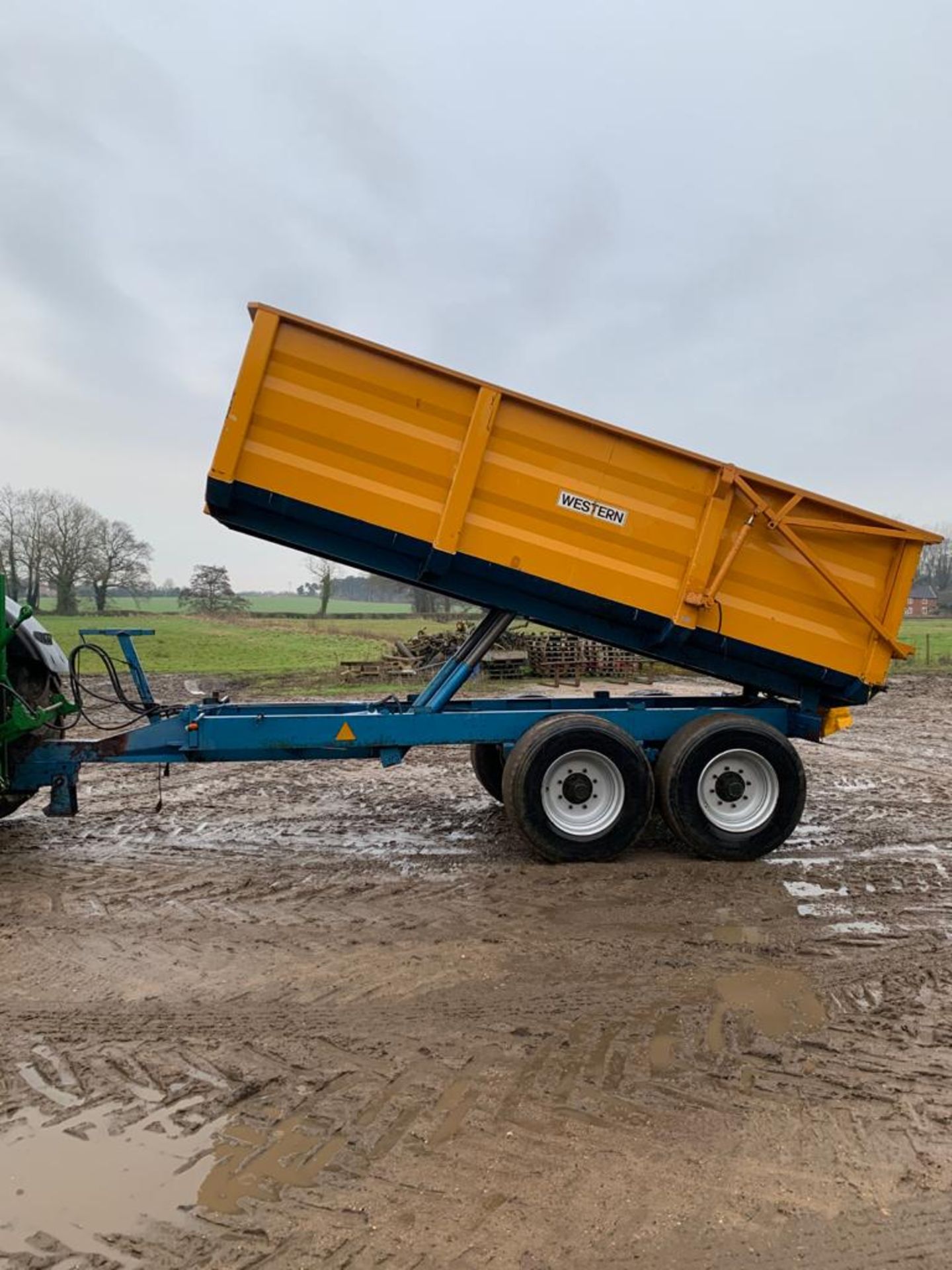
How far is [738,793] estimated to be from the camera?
5.91 meters

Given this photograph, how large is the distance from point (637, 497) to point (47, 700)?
4.61 m

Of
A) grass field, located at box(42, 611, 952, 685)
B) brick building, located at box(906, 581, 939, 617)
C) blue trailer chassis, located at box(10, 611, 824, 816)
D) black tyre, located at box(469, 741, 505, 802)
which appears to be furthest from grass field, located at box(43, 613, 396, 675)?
brick building, located at box(906, 581, 939, 617)

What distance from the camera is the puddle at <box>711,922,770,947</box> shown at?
14.7ft

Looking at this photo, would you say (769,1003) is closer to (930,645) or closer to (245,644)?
(245,644)

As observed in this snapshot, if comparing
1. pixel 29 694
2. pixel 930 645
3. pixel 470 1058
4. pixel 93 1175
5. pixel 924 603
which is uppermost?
pixel 924 603

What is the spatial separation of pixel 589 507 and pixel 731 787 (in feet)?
7.54

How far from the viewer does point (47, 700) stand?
19.7 ft

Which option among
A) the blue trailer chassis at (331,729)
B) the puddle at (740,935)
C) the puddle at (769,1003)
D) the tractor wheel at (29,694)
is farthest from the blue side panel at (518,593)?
the puddle at (769,1003)

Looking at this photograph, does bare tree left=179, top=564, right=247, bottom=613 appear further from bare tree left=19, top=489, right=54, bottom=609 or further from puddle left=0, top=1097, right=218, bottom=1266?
puddle left=0, top=1097, right=218, bottom=1266

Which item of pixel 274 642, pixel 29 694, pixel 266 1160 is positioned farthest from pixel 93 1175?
pixel 274 642

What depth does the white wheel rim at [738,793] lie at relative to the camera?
5.87 meters

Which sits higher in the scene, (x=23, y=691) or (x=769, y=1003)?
(x=23, y=691)

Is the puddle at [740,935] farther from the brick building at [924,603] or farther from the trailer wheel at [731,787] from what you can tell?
the brick building at [924,603]

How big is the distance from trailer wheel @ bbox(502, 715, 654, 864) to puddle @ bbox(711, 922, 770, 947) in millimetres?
1155
